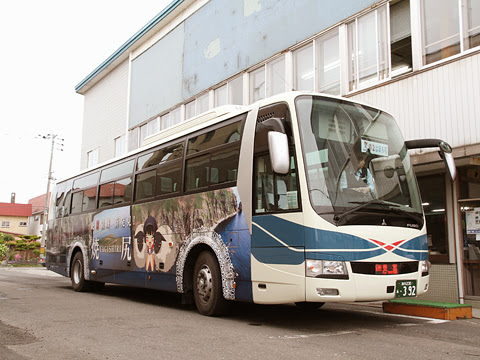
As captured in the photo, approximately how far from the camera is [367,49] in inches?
504

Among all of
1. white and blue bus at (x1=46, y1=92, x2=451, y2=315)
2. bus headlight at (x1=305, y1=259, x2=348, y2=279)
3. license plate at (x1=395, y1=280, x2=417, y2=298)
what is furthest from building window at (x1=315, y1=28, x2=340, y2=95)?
bus headlight at (x1=305, y1=259, x2=348, y2=279)

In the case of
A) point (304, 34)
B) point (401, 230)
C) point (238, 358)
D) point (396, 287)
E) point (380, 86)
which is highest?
point (304, 34)

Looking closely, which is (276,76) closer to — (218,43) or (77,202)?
(218,43)

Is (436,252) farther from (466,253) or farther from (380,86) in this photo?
(380,86)

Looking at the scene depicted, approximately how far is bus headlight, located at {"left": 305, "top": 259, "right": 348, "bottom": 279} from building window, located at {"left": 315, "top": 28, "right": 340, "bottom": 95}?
8.18 m

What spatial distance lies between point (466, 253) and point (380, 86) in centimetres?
444

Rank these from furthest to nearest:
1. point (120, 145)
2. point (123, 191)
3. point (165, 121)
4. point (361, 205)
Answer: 1. point (120, 145)
2. point (165, 121)
3. point (123, 191)
4. point (361, 205)

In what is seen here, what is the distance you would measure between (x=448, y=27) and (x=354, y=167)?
6044mm

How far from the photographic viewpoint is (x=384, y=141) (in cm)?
740

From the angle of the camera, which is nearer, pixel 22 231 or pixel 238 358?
pixel 238 358

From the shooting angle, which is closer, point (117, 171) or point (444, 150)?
point (444, 150)

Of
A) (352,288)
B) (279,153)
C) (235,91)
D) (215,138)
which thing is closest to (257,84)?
(235,91)

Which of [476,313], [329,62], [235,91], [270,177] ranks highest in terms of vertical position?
[235,91]

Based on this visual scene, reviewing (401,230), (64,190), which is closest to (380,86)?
(401,230)
